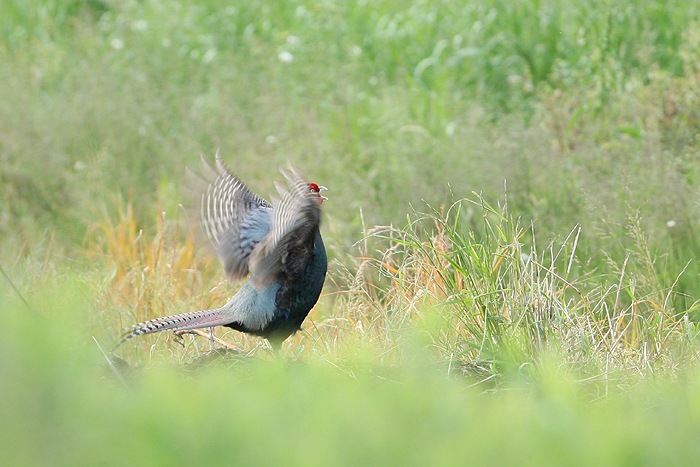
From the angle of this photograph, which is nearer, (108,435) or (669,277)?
(108,435)

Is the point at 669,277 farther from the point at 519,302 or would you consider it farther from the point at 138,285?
the point at 138,285

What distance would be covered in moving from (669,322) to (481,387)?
4.74 feet

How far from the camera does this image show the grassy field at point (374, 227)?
6.25 feet

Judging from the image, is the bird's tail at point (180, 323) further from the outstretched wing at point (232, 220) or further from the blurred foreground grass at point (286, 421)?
the blurred foreground grass at point (286, 421)

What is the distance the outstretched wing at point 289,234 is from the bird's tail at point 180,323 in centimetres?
21

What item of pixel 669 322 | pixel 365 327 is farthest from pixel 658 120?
pixel 365 327

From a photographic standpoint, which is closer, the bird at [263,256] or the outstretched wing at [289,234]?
the outstretched wing at [289,234]

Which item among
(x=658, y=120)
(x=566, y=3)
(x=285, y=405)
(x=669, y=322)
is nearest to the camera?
(x=285, y=405)

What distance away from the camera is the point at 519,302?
4.46 metres

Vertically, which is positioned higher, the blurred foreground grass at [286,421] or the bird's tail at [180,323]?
the blurred foreground grass at [286,421]

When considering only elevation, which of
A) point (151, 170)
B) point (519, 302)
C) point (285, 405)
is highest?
point (285, 405)

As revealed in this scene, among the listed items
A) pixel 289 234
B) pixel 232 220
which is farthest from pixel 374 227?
pixel 289 234

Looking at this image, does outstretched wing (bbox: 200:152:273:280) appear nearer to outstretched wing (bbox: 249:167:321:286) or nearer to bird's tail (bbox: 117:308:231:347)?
outstretched wing (bbox: 249:167:321:286)

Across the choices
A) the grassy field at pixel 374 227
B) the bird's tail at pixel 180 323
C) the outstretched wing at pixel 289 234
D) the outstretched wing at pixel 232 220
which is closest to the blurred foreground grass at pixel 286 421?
the grassy field at pixel 374 227
